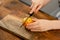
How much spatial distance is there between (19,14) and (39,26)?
0.19 metres

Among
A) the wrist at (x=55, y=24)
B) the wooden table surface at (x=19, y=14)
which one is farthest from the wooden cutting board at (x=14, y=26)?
the wrist at (x=55, y=24)

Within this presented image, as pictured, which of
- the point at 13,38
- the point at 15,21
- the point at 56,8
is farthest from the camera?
the point at 56,8

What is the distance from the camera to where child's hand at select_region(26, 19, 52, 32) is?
0.96 meters

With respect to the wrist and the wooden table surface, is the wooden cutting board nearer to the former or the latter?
the wooden table surface

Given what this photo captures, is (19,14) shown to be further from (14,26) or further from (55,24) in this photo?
(55,24)

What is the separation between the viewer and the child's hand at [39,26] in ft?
3.15

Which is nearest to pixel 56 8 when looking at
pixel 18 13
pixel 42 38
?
pixel 18 13

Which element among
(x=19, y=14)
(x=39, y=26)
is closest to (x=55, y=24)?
(x=39, y=26)

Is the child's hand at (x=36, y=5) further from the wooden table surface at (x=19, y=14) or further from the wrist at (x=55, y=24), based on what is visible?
the wrist at (x=55, y=24)

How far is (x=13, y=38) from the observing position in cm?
90

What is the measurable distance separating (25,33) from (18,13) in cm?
20

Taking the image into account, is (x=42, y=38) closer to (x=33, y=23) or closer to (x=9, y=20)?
(x=33, y=23)

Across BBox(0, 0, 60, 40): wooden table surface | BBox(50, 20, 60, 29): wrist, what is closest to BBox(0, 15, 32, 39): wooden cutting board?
BBox(0, 0, 60, 40): wooden table surface

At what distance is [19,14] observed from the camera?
1066 mm
